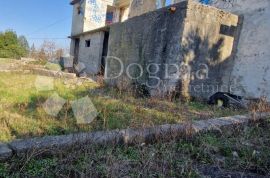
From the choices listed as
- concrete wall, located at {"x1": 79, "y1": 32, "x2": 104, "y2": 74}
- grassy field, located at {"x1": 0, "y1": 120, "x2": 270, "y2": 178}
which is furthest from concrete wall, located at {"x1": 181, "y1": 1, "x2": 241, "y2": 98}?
concrete wall, located at {"x1": 79, "y1": 32, "x2": 104, "y2": 74}

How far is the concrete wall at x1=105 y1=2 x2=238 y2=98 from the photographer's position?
6598mm

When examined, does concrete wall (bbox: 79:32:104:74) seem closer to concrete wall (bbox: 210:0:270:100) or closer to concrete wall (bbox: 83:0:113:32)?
concrete wall (bbox: 83:0:113:32)

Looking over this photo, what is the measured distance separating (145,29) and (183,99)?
2.63m

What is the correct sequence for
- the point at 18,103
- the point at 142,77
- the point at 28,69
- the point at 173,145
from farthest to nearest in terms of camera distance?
the point at 28,69
the point at 142,77
the point at 18,103
the point at 173,145

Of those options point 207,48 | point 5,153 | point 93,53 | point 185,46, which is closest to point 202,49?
point 207,48

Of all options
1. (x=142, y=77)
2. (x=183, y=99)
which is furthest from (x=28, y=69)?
(x=183, y=99)

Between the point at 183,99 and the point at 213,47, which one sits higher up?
the point at 213,47

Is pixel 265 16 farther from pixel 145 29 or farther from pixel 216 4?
pixel 145 29

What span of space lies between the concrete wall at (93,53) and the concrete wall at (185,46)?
696 cm

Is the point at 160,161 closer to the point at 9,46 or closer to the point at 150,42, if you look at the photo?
the point at 150,42

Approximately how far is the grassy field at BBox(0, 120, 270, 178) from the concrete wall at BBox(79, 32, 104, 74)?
→ 12.0 metres

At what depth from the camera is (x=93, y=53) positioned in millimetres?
15602

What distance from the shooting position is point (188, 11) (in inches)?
253

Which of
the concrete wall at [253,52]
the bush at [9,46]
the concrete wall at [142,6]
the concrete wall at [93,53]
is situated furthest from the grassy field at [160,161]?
the bush at [9,46]
